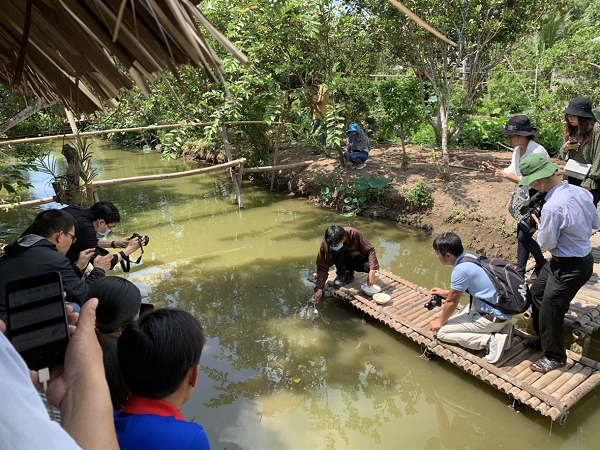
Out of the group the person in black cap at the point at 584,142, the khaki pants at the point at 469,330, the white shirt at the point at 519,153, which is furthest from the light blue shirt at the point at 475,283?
the person in black cap at the point at 584,142

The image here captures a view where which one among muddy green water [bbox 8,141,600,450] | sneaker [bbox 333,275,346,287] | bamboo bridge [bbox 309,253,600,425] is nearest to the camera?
bamboo bridge [bbox 309,253,600,425]

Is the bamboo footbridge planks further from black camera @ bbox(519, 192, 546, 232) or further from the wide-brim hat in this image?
the wide-brim hat

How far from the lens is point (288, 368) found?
3.68m

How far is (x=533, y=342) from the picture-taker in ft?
11.0

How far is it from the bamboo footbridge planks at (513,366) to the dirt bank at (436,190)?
2.28m

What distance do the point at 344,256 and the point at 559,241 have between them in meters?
2.12

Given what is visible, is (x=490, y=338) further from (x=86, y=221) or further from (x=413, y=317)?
(x=86, y=221)

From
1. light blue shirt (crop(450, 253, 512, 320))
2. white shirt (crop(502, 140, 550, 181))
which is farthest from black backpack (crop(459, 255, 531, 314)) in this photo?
white shirt (crop(502, 140, 550, 181))

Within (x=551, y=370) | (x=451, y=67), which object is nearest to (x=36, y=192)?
(x=451, y=67)

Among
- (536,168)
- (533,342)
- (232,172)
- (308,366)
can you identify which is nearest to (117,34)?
(536,168)

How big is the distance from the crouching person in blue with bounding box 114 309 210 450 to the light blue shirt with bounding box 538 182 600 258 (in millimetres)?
2514

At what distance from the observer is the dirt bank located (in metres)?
5.95

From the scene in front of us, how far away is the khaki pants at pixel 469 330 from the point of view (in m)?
3.22

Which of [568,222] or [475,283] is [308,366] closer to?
[475,283]
